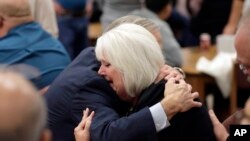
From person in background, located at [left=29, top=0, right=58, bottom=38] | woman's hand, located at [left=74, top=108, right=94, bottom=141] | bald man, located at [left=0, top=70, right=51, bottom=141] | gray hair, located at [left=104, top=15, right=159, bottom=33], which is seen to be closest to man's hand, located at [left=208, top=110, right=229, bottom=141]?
woman's hand, located at [left=74, top=108, right=94, bottom=141]

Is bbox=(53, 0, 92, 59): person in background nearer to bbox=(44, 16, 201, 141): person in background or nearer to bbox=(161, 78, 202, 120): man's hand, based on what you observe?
bbox=(44, 16, 201, 141): person in background

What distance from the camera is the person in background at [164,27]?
15.9ft

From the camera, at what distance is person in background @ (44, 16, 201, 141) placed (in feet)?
9.00

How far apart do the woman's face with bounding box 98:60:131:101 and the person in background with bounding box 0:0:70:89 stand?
958 mm

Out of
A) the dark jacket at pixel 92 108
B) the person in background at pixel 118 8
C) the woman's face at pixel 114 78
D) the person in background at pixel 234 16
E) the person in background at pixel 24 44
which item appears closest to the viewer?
the dark jacket at pixel 92 108

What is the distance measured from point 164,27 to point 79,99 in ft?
7.37

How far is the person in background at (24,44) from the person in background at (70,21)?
204 cm

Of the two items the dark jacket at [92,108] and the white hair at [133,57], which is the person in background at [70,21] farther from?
the white hair at [133,57]

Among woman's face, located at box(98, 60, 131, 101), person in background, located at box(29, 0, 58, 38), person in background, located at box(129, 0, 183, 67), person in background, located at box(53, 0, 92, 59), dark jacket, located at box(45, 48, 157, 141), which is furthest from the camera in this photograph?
person in background, located at box(53, 0, 92, 59)

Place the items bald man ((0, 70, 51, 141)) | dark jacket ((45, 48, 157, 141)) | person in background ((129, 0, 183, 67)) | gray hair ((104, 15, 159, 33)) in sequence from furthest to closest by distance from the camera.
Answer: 1. person in background ((129, 0, 183, 67))
2. gray hair ((104, 15, 159, 33))
3. dark jacket ((45, 48, 157, 141))
4. bald man ((0, 70, 51, 141))

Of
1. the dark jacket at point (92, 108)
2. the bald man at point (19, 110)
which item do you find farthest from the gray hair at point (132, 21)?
the bald man at point (19, 110)

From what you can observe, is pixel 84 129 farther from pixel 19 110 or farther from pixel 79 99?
pixel 19 110

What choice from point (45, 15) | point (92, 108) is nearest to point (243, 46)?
point (92, 108)

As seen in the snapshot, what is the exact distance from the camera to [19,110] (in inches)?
64.2
